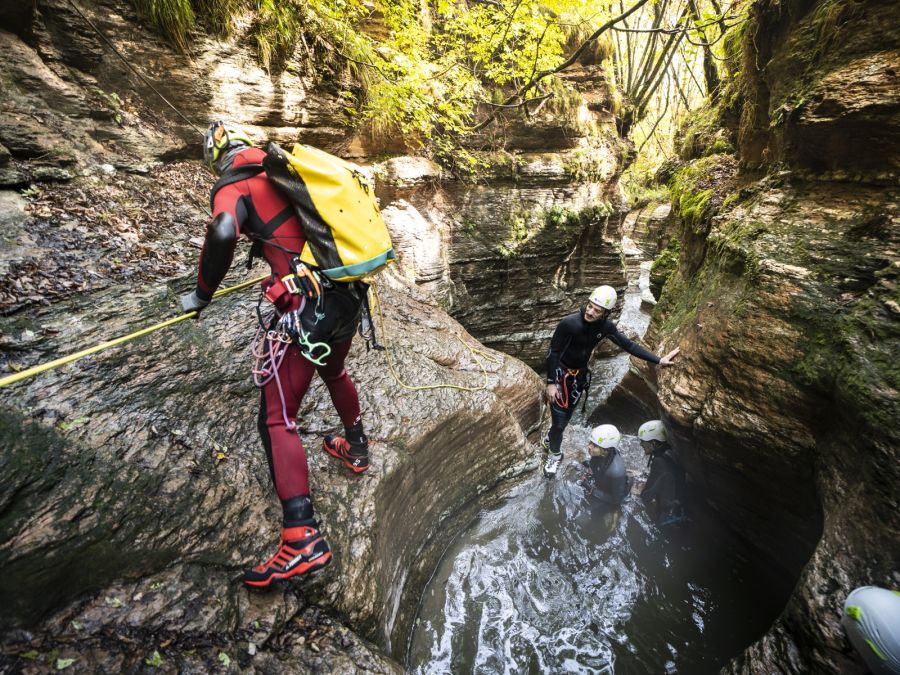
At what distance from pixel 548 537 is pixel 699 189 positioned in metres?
6.29

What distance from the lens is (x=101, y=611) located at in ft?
6.80

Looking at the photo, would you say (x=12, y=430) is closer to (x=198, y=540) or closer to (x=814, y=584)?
(x=198, y=540)

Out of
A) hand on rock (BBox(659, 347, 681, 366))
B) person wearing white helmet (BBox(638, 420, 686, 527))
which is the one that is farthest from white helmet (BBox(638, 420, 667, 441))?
hand on rock (BBox(659, 347, 681, 366))

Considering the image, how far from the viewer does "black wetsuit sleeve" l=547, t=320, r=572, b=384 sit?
5770 millimetres

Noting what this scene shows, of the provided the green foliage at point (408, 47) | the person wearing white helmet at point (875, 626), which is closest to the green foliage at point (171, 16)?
the green foliage at point (408, 47)

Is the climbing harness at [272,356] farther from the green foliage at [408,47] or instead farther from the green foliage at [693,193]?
the green foliage at [693,193]

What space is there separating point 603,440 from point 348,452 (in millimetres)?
4085

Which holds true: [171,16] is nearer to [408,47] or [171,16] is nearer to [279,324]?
[408,47]

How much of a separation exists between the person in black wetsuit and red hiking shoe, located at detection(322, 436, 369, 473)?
11.5 ft

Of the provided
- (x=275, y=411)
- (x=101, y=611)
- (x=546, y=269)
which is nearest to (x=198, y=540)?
(x=101, y=611)

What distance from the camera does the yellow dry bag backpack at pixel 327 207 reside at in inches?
87.0

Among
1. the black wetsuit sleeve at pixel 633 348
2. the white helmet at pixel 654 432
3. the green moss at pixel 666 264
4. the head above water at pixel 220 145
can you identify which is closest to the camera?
the head above water at pixel 220 145

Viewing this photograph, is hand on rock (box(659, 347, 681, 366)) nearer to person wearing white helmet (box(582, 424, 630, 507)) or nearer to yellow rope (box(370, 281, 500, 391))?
person wearing white helmet (box(582, 424, 630, 507))

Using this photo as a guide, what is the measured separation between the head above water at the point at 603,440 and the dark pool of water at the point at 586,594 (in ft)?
2.73
